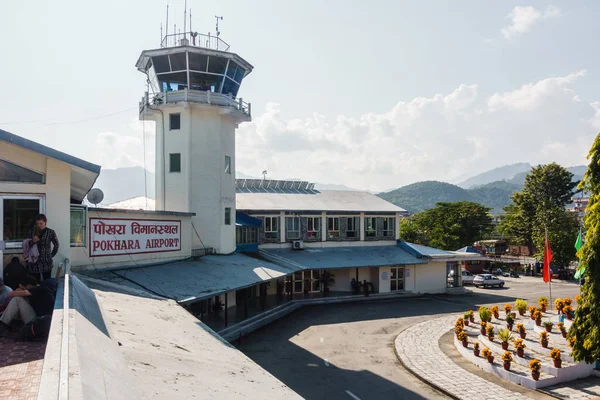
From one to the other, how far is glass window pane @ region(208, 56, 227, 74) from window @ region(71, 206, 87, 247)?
1165 cm

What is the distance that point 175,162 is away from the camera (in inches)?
928

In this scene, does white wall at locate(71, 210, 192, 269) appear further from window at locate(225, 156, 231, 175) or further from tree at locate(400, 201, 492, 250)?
tree at locate(400, 201, 492, 250)

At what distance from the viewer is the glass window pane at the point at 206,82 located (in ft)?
75.2

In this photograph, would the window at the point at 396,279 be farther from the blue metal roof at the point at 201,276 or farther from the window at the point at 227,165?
the window at the point at 227,165

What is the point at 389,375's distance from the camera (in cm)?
1546

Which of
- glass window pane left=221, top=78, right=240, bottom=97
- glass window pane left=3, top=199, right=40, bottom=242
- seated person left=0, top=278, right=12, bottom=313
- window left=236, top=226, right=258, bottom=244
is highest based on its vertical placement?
glass window pane left=221, top=78, right=240, bottom=97

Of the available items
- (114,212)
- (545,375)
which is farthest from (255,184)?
(545,375)

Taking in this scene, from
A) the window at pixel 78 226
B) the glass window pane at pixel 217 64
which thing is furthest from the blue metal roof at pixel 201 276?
the glass window pane at pixel 217 64

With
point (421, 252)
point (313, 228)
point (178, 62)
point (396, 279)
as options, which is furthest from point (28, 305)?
point (421, 252)

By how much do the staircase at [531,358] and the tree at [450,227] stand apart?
34333mm

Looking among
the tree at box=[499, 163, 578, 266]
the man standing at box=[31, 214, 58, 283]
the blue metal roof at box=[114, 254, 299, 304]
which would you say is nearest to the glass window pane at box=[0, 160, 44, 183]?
the man standing at box=[31, 214, 58, 283]

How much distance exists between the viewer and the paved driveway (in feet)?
46.7

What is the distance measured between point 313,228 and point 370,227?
5013 mm

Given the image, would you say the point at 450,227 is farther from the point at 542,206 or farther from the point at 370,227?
the point at 370,227
